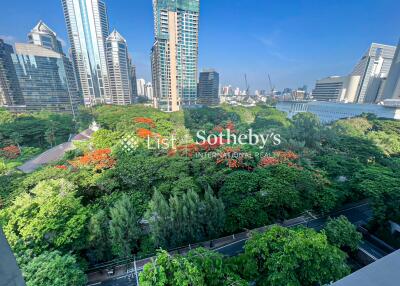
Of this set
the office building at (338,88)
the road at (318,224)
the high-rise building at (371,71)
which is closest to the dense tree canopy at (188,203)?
the road at (318,224)

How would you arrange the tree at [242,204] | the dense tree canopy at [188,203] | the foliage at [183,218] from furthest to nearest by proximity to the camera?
the tree at [242,204] → the foliage at [183,218] → the dense tree canopy at [188,203]

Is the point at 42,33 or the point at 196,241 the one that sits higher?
the point at 42,33

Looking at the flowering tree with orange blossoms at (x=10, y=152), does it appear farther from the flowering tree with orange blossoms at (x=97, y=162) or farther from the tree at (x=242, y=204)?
the tree at (x=242, y=204)

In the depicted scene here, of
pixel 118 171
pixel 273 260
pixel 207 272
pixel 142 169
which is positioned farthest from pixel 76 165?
pixel 273 260

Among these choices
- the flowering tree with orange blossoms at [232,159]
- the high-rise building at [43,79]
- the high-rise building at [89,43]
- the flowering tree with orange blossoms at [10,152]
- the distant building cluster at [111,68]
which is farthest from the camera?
the high-rise building at [89,43]

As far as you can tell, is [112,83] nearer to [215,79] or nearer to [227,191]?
[215,79]
